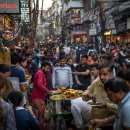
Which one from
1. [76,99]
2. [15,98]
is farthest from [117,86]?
[76,99]

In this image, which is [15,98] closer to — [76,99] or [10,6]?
[76,99]

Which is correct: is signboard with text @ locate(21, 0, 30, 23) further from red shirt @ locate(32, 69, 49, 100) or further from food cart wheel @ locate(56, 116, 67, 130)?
Result: food cart wheel @ locate(56, 116, 67, 130)

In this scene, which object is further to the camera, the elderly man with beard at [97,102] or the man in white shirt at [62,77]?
the man in white shirt at [62,77]

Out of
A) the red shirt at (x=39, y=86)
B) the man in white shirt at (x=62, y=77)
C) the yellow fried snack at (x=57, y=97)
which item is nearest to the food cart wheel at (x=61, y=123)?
the yellow fried snack at (x=57, y=97)

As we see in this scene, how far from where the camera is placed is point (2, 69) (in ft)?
26.1

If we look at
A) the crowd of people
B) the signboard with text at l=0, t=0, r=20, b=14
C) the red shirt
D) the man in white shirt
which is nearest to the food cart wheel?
the crowd of people

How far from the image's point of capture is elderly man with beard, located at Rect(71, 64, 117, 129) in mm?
6297

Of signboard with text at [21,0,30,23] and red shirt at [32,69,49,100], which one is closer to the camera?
red shirt at [32,69,49,100]

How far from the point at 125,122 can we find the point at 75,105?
11.0 feet

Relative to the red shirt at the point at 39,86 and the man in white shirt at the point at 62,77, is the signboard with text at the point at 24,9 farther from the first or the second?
the red shirt at the point at 39,86

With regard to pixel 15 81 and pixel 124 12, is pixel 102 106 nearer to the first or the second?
Result: pixel 15 81

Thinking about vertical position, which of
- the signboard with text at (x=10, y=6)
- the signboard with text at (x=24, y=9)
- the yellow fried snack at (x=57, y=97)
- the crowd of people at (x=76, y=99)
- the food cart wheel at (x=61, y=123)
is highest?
the signboard with text at (x=24, y=9)

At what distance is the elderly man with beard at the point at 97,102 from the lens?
6.30 meters

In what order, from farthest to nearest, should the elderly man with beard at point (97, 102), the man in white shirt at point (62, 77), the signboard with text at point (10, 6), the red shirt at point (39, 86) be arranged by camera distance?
1. the signboard with text at point (10, 6)
2. the man in white shirt at point (62, 77)
3. the red shirt at point (39, 86)
4. the elderly man with beard at point (97, 102)
